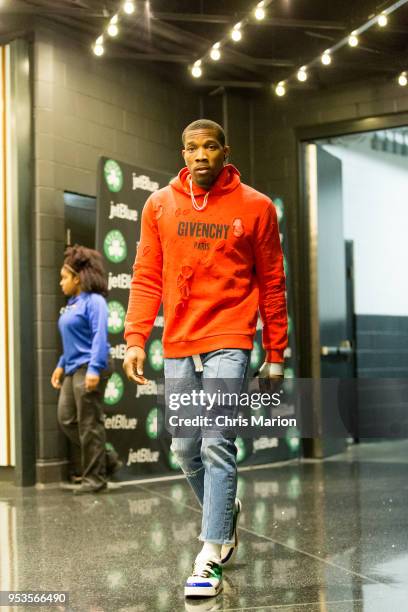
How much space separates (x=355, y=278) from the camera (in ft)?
31.2

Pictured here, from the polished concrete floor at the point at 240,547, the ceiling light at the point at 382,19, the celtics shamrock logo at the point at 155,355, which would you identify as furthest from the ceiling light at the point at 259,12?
the polished concrete floor at the point at 240,547

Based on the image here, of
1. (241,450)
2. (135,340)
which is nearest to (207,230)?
(135,340)

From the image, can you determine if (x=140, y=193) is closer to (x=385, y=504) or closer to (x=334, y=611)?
(x=385, y=504)

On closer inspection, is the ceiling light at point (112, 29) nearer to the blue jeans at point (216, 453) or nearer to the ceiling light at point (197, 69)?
the ceiling light at point (197, 69)

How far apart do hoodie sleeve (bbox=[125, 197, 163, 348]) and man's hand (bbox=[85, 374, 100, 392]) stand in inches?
99.4

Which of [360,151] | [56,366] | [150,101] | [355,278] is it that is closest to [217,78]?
[150,101]

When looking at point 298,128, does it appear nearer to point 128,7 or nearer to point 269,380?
point 128,7

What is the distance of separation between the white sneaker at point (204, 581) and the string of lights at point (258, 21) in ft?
10.8

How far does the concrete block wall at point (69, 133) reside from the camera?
6.27 m

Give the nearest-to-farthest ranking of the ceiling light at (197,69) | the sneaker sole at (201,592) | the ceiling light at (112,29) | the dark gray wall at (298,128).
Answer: the sneaker sole at (201,592) → the ceiling light at (112,29) → the ceiling light at (197,69) → the dark gray wall at (298,128)

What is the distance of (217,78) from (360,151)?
306 cm

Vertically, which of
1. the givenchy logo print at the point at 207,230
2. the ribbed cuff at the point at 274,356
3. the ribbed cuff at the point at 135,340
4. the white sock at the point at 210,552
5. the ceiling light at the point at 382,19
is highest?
the ceiling light at the point at 382,19

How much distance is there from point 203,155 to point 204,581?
1.38m

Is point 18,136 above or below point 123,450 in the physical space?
above
